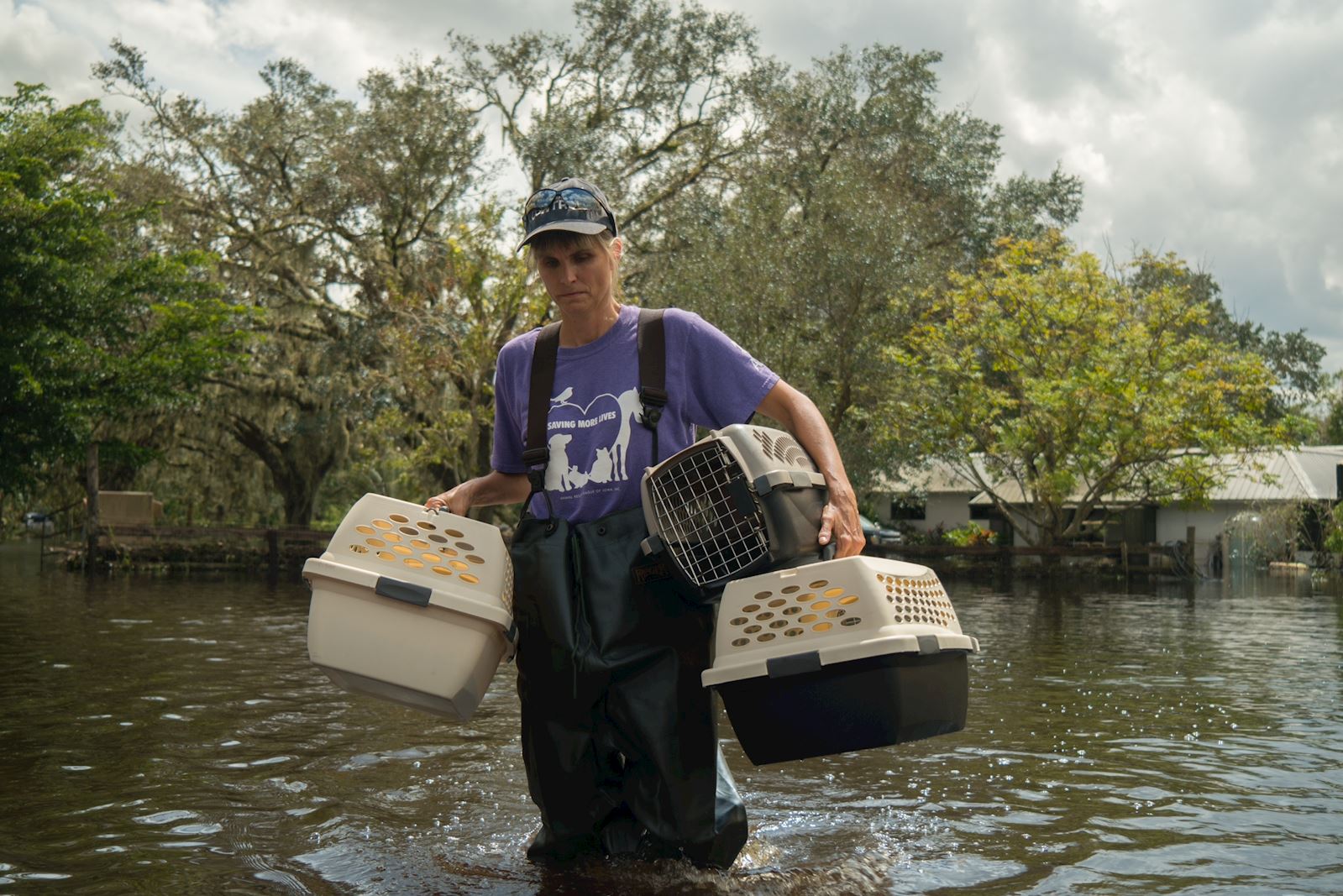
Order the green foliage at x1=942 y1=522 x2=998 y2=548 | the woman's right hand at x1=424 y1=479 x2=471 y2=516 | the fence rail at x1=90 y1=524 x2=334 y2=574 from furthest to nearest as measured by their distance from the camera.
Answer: the green foliage at x1=942 y1=522 x2=998 y2=548
the fence rail at x1=90 y1=524 x2=334 y2=574
the woman's right hand at x1=424 y1=479 x2=471 y2=516

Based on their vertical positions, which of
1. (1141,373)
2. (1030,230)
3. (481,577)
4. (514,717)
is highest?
(1030,230)

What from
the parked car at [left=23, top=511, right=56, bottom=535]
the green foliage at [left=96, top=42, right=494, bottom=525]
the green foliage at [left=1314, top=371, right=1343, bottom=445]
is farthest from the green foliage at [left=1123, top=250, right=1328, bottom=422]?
the parked car at [left=23, top=511, right=56, bottom=535]

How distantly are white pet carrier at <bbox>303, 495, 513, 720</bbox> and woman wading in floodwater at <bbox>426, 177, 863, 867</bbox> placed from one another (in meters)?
0.20

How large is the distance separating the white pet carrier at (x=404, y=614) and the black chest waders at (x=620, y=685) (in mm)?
165

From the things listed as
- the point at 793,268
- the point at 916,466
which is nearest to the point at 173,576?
the point at 793,268

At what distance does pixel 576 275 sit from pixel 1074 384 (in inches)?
1079

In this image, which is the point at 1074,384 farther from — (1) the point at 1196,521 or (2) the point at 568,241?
(2) the point at 568,241

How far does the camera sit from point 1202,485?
29.7 meters

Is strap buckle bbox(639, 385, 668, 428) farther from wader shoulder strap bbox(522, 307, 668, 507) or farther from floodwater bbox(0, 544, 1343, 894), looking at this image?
floodwater bbox(0, 544, 1343, 894)

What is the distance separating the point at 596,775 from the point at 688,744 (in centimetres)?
30

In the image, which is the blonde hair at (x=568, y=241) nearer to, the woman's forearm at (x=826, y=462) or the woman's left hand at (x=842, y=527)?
the woman's forearm at (x=826, y=462)

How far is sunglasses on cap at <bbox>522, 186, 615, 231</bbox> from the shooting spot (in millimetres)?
3338

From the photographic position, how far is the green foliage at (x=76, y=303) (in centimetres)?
2152

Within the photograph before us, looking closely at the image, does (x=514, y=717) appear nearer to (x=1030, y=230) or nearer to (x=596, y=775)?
(x=596, y=775)
